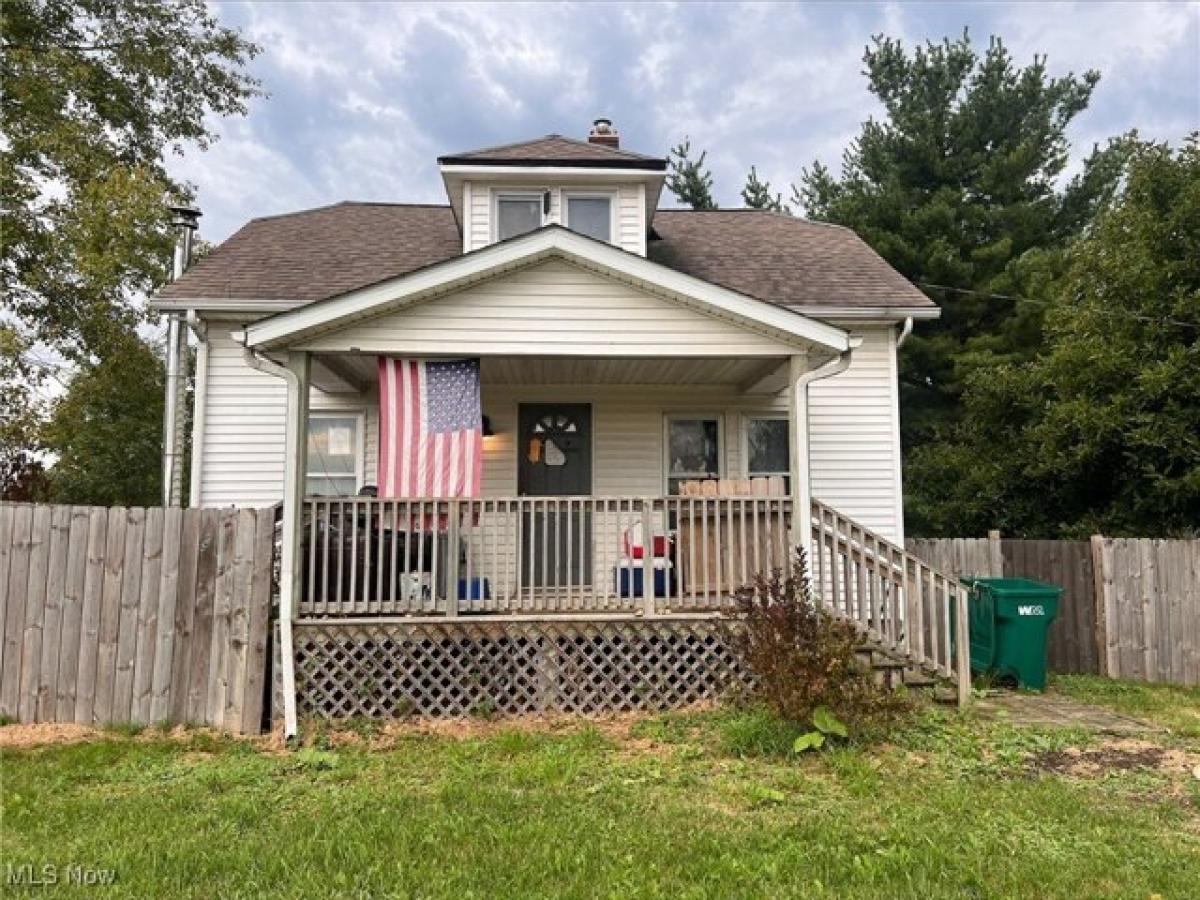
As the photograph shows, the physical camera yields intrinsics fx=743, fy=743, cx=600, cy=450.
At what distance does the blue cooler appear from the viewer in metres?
6.42

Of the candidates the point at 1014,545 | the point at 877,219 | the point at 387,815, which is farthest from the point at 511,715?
the point at 877,219

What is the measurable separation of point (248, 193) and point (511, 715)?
17.2 metres

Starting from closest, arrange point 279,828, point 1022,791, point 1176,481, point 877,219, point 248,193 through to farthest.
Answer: point 279,828, point 1022,791, point 1176,481, point 877,219, point 248,193

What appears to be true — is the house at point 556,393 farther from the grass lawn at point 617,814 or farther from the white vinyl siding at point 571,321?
the grass lawn at point 617,814

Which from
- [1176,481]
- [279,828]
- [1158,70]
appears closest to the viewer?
[279,828]

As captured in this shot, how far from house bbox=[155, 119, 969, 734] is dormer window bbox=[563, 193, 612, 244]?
0.03 metres

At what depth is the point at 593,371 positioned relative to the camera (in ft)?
27.1

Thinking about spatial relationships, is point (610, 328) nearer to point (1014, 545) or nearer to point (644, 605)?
point (644, 605)

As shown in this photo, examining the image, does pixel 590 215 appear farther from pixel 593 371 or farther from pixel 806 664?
pixel 806 664

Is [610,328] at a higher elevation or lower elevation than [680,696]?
higher

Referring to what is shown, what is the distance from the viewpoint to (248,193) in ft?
61.3

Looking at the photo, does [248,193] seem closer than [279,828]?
No

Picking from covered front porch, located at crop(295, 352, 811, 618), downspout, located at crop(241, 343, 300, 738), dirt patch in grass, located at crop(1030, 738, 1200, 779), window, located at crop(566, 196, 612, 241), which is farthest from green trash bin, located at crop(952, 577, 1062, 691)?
downspout, located at crop(241, 343, 300, 738)

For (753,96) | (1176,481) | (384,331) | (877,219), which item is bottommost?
(1176,481)
